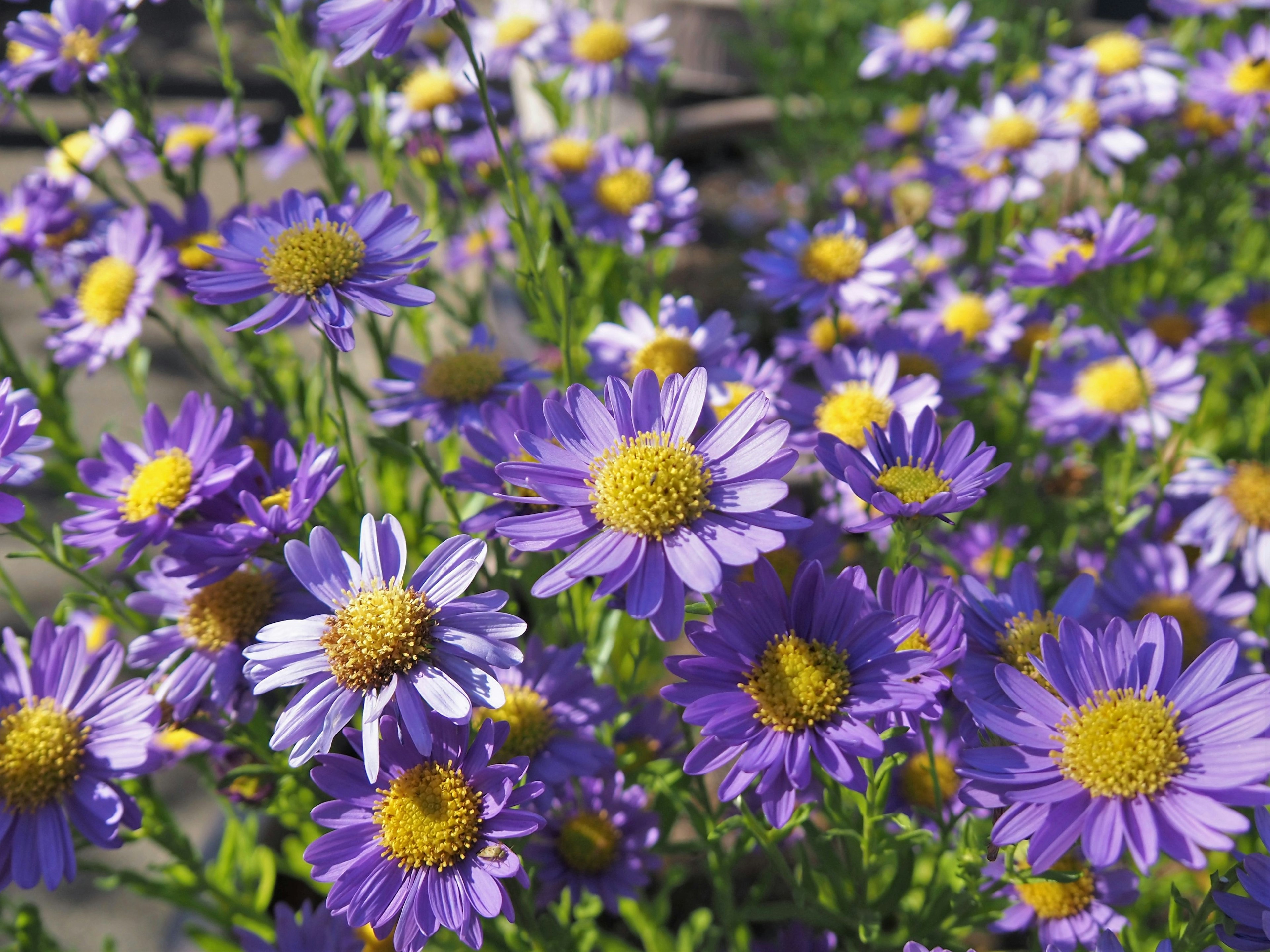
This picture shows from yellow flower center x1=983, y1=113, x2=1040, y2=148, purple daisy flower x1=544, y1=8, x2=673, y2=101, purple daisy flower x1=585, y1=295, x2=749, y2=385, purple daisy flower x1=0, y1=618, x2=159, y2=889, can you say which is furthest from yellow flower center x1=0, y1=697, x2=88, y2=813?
→ yellow flower center x1=983, y1=113, x2=1040, y2=148

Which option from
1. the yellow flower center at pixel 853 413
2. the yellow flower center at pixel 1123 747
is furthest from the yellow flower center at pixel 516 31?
the yellow flower center at pixel 1123 747

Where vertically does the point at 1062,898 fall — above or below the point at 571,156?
below

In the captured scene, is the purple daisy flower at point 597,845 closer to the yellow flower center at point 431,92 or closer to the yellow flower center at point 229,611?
the yellow flower center at point 229,611

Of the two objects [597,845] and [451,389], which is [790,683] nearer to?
[597,845]

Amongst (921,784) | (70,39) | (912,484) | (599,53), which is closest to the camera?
(912,484)

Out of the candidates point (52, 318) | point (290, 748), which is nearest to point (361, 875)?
point (290, 748)

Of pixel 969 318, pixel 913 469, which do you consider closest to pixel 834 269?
pixel 969 318

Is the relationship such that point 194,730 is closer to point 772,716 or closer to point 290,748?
point 290,748

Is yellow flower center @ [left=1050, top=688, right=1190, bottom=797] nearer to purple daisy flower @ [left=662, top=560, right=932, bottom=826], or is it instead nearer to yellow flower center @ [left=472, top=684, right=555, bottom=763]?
purple daisy flower @ [left=662, top=560, right=932, bottom=826]
